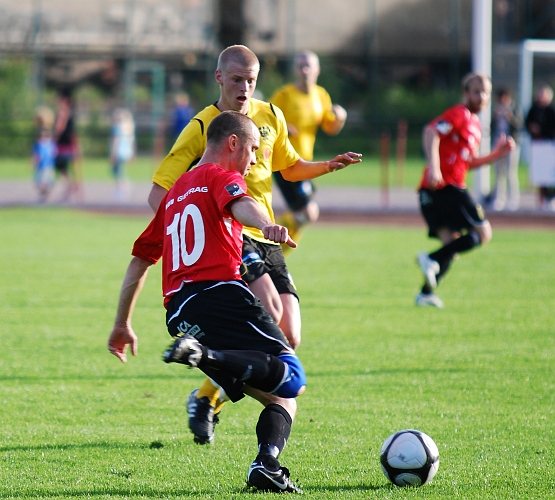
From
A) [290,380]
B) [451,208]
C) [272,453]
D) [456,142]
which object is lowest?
[272,453]

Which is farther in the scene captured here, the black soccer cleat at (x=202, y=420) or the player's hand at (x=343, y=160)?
the black soccer cleat at (x=202, y=420)

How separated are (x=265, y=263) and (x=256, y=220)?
4.33 ft

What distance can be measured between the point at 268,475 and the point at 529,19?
31122mm

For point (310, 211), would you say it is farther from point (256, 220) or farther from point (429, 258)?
point (256, 220)

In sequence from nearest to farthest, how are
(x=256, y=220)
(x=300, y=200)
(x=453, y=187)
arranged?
1. (x=256, y=220)
2. (x=453, y=187)
3. (x=300, y=200)

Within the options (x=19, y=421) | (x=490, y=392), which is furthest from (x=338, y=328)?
(x=19, y=421)

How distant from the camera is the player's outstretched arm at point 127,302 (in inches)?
175

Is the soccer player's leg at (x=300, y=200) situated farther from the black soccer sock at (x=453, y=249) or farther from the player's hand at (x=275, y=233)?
the player's hand at (x=275, y=233)

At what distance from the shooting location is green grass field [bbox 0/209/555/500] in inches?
169

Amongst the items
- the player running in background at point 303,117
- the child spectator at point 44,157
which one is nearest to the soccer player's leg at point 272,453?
the player running in background at point 303,117

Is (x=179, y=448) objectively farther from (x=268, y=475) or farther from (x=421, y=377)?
(x=421, y=377)

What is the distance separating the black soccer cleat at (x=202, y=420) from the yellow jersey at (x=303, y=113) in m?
5.80

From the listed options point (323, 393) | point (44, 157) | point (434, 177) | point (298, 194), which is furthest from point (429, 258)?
point (44, 157)

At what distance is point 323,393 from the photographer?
5984 millimetres
